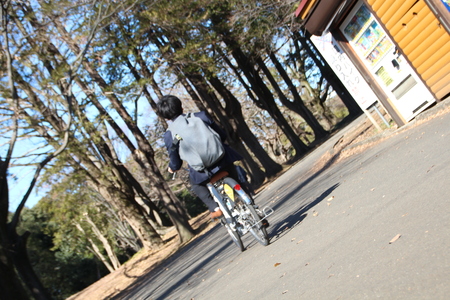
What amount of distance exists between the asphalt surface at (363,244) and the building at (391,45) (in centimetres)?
169

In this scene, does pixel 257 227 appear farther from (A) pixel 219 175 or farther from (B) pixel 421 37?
(B) pixel 421 37

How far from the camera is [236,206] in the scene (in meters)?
7.18

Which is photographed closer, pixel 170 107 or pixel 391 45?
pixel 170 107

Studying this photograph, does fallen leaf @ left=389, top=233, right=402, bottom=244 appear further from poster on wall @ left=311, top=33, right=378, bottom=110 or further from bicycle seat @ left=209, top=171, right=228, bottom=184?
poster on wall @ left=311, top=33, right=378, bottom=110

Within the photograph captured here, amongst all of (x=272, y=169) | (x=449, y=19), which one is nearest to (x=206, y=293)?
(x=449, y=19)

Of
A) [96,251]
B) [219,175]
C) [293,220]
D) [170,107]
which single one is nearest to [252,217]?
[219,175]

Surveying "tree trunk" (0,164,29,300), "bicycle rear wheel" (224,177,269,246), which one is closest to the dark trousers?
"bicycle rear wheel" (224,177,269,246)

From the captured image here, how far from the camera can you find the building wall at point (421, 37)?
34.6 feet

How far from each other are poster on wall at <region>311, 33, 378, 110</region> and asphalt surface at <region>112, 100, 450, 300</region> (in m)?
3.13

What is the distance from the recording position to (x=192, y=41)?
2216cm

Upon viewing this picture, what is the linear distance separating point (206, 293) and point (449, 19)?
22.9ft

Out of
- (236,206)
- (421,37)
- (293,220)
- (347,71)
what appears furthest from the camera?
(347,71)

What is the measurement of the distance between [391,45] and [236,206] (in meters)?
6.32

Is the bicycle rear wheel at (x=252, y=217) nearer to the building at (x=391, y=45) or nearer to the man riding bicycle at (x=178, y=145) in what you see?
the man riding bicycle at (x=178, y=145)
